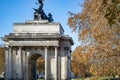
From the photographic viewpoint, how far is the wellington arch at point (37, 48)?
5591cm

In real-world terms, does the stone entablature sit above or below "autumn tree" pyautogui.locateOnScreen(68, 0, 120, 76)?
above

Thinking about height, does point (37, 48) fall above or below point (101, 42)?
above

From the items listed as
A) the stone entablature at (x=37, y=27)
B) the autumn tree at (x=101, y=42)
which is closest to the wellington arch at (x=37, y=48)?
the stone entablature at (x=37, y=27)

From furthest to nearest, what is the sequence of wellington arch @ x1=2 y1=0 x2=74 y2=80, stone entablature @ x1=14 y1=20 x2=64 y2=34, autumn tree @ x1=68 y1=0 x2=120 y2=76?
stone entablature @ x1=14 y1=20 x2=64 y2=34 → wellington arch @ x1=2 y1=0 x2=74 y2=80 → autumn tree @ x1=68 y1=0 x2=120 y2=76

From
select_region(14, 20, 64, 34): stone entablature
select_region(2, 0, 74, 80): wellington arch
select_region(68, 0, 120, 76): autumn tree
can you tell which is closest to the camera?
select_region(68, 0, 120, 76): autumn tree

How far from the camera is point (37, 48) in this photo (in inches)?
2264

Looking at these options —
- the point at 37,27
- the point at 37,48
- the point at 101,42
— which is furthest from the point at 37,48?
the point at 101,42

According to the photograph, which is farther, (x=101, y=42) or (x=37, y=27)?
(x=37, y=27)

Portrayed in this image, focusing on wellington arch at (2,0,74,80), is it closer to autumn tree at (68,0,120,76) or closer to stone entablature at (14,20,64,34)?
stone entablature at (14,20,64,34)

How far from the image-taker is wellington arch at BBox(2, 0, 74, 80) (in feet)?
183

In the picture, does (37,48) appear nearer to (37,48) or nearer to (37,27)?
(37,48)

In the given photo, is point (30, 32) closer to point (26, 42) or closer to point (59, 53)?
point (26, 42)

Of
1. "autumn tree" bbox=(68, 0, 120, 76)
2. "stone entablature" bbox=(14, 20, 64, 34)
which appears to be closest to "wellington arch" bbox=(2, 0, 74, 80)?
"stone entablature" bbox=(14, 20, 64, 34)

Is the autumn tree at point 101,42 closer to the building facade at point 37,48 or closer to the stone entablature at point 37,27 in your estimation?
the building facade at point 37,48
